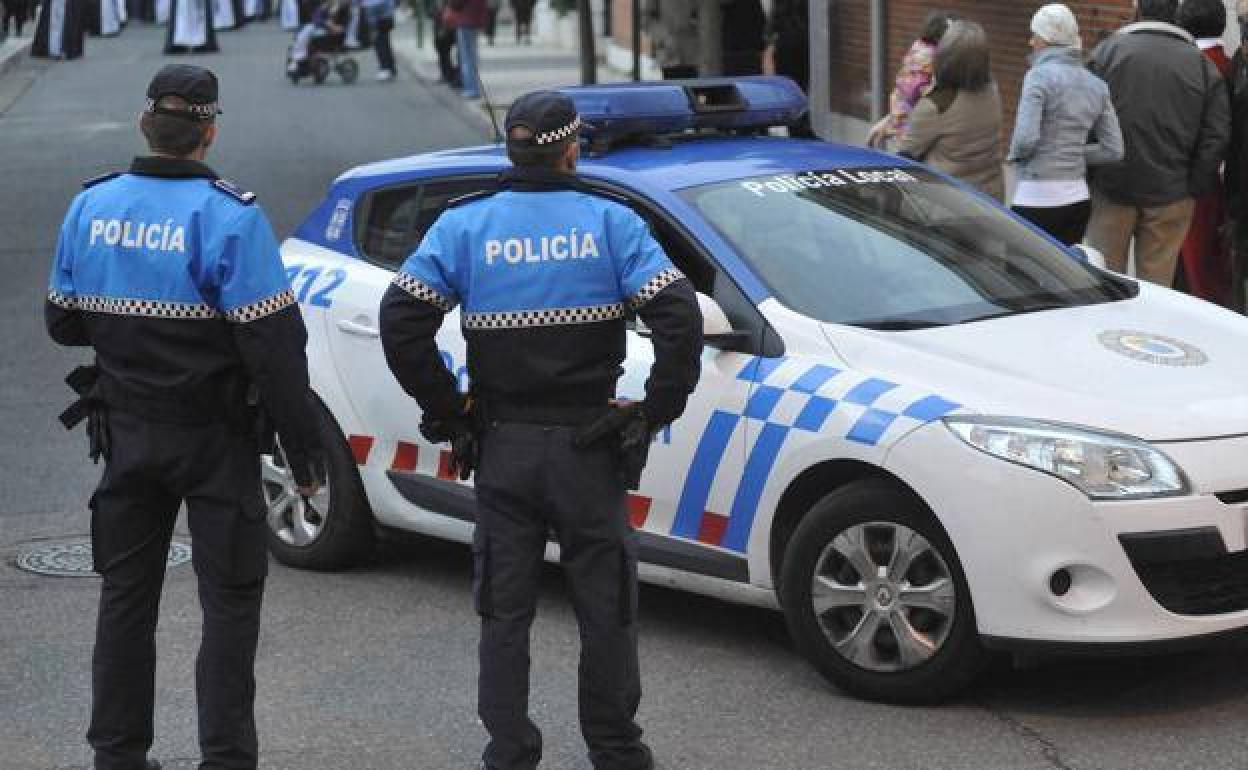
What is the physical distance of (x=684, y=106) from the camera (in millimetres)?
7297

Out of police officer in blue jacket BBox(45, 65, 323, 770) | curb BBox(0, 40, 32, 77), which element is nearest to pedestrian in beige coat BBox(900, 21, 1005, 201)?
police officer in blue jacket BBox(45, 65, 323, 770)

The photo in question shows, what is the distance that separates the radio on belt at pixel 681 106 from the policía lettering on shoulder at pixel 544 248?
187 centimetres

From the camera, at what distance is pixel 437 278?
17.2ft

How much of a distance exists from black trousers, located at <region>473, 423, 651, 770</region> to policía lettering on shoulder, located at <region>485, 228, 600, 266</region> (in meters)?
0.38

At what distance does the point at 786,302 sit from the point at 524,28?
3504cm

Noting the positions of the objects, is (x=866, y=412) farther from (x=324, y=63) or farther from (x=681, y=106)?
(x=324, y=63)

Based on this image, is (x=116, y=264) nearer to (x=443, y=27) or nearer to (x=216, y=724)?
(x=216, y=724)

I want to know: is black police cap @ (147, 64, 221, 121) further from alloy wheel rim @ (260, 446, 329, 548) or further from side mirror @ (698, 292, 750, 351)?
alloy wheel rim @ (260, 446, 329, 548)

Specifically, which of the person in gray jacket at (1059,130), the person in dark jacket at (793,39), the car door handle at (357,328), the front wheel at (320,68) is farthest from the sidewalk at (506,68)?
the car door handle at (357,328)

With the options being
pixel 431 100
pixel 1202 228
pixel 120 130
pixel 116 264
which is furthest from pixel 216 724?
pixel 431 100

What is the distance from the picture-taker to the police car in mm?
5754

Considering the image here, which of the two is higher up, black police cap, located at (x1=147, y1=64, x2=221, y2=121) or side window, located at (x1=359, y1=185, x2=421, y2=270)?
black police cap, located at (x1=147, y1=64, x2=221, y2=121)

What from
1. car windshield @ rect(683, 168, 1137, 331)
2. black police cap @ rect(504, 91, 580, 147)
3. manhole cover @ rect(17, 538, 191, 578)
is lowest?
manhole cover @ rect(17, 538, 191, 578)

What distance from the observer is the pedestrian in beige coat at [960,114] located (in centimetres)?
1042
